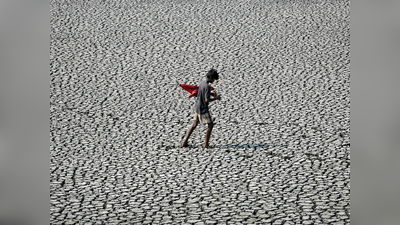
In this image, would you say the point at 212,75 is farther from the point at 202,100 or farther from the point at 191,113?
the point at 191,113

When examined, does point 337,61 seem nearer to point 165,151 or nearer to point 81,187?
point 165,151

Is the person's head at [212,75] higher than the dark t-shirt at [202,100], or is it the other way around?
the person's head at [212,75]

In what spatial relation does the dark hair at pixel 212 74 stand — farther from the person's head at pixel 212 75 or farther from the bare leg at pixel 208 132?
the bare leg at pixel 208 132

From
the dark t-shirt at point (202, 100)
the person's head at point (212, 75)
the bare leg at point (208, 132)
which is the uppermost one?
the person's head at point (212, 75)

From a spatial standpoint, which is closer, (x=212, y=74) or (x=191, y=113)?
(x=212, y=74)

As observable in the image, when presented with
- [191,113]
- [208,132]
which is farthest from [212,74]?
[191,113]

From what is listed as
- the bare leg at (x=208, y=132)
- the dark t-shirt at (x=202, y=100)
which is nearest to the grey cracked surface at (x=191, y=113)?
the bare leg at (x=208, y=132)

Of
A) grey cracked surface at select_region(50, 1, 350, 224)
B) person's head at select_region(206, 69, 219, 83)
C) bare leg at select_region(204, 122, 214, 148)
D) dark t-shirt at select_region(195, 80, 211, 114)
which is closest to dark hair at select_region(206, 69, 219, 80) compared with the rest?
person's head at select_region(206, 69, 219, 83)
